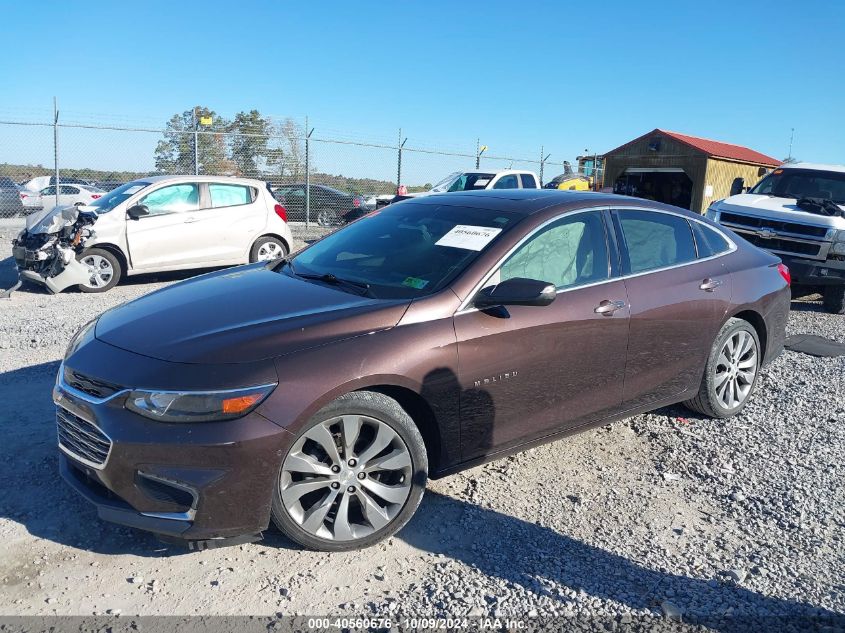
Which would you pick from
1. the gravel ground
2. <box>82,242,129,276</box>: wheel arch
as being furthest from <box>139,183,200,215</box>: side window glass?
the gravel ground

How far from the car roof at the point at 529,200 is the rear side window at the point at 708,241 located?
0.32 metres

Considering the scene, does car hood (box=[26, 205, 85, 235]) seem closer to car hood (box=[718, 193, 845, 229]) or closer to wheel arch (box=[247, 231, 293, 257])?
wheel arch (box=[247, 231, 293, 257])

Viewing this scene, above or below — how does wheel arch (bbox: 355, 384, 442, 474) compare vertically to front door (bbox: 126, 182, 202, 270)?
below

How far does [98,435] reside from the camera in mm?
2979

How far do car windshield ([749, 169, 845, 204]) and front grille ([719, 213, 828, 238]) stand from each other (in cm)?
116

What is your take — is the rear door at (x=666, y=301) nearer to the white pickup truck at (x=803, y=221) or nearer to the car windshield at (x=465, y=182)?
the white pickup truck at (x=803, y=221)

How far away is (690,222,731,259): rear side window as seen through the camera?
482 cm

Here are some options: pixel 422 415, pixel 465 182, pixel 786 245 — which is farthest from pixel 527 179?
pixel 422 415

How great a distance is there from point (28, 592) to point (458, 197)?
10.4 feet

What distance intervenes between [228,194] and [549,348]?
8.06m

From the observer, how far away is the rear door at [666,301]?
13.9 feet

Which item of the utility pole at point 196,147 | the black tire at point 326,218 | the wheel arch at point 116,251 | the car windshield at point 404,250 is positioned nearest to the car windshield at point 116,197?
the wheel arch at point 116,251

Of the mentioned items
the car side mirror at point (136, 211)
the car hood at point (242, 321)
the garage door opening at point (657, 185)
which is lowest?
the car hood at point (242, 321)

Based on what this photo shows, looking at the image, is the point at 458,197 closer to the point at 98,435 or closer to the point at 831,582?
the point at 98,435
